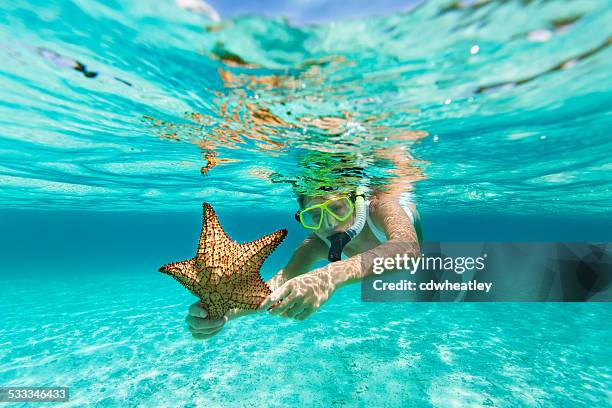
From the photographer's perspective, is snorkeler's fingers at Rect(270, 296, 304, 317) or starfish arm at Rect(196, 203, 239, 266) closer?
snorkeler's fingers at Rect(270, 296, 304, 317)

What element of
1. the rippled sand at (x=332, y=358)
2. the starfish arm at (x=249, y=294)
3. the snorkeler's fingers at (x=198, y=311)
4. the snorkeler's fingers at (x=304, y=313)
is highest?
the starfish arm at (x=249, y=294)

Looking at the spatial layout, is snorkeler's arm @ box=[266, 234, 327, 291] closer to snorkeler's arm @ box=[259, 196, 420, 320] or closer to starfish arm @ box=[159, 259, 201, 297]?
snorkeler's arm @ box=[259, 196, 420, 320]

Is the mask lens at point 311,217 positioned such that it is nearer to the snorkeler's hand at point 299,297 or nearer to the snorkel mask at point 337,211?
the snorkel mask at point 337,211

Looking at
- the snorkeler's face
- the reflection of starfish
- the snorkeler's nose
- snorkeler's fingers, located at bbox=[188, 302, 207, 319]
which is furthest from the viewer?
the snorkeler's nose

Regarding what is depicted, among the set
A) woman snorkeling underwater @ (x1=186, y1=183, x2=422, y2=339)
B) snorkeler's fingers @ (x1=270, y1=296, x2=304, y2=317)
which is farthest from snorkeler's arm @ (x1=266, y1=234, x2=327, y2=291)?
snorkeler's fingers @ (x1=270, y1=296, x2=304, y2=317)

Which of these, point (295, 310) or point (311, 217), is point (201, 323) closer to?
point (295, 310)

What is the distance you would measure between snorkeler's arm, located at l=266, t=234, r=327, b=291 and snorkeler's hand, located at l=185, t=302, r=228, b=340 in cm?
174

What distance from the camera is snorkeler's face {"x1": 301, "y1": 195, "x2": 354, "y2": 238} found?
5.33 metres

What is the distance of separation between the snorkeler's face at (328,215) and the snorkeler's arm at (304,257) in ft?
0.82

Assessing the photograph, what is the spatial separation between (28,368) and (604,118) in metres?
16.6

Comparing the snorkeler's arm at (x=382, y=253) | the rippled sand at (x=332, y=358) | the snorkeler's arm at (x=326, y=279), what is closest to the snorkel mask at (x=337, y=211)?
the snorkeler's arm at (x=382, y=253)

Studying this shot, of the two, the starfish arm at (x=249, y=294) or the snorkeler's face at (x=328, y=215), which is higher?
the snorkeler's face at (x=328, y=215)

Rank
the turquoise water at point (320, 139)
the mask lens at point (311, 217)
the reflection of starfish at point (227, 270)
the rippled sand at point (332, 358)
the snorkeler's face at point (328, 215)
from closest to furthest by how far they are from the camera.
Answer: the reflection of starfish at point (227, 270) < the turquoise water at point (320, 139) < the snorkeler's face at point (328, 215) < the mask lens at point (311, 217) < the rippled sand at point (332, 358)

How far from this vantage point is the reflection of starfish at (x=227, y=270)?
8.70ft
